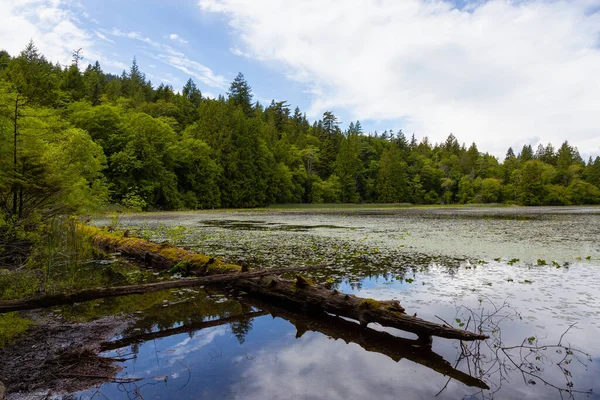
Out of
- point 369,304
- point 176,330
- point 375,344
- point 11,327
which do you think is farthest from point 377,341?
point 11,327

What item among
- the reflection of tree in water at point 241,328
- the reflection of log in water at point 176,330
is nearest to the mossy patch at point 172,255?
the reflection of log in water at point 176,330

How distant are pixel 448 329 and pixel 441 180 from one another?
105131 mm

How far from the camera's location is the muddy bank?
13.1ft

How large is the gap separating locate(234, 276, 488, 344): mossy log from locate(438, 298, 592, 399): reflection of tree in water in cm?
42

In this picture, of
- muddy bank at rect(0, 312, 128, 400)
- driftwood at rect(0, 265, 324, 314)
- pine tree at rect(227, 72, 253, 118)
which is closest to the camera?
muddy bank at rect(0, 312, 128, 400)

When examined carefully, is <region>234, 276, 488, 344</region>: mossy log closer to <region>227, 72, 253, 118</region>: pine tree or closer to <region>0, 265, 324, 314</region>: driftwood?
<region>0, 265, 324, 314</region>: driftwood

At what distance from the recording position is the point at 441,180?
103 metres

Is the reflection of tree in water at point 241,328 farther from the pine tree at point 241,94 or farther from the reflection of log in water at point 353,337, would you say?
the pine tree at point 241,94

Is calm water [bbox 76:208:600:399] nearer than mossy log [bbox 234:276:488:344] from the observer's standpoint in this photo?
Yes

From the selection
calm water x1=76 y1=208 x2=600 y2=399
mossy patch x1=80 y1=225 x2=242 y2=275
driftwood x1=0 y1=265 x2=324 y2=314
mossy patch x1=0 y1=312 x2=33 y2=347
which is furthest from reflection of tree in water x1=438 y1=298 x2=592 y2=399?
mossy patch x1=0 y1=312 x2=33 y2=347

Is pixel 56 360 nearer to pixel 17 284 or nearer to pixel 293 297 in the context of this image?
pixel 17 284

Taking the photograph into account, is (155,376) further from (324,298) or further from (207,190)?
(207,190)

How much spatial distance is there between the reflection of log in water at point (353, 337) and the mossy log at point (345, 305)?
0.17 meters

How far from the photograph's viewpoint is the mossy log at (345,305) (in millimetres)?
5094
